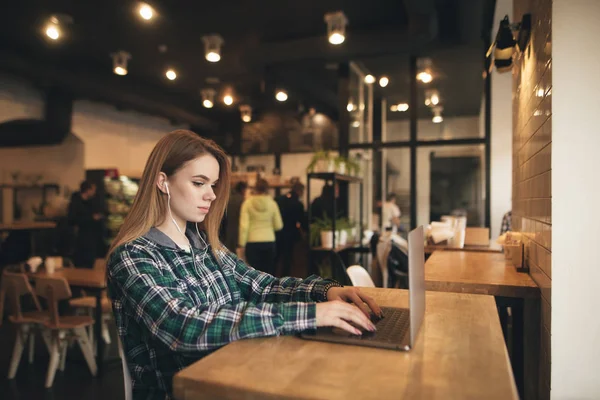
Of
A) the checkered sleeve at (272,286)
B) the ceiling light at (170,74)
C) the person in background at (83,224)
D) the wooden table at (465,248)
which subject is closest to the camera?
→ the checkered sleeve at (272,286)

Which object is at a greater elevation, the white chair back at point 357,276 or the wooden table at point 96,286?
the white chair back at point 357,276

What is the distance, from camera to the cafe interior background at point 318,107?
2279 millimetres

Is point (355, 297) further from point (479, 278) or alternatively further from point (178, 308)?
point (479, 278)

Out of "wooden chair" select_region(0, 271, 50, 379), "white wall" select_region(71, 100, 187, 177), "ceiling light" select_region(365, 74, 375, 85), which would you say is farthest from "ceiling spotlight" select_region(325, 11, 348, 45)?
"white wall" select_region(71, 100, 187, 177)

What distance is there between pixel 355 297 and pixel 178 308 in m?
0.57

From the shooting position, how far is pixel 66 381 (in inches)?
137

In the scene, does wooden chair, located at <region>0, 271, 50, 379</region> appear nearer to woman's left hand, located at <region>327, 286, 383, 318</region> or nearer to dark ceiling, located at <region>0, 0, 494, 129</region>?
dark ceiling, located at <region>0, 0, 494, 129</region>

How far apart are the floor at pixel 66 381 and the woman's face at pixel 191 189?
2.24 meters

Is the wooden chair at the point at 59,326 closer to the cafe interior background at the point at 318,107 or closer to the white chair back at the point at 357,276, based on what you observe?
the cafe interior background at the point at 318,107

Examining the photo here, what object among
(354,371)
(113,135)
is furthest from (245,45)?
(354,371)

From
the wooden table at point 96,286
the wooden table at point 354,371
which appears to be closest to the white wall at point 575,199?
the wooden table at point 354,371

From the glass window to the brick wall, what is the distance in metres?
3.57

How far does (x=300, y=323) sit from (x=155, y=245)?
527 mm

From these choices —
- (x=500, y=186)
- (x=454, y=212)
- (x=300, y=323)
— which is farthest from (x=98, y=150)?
(x=300, y=323)
